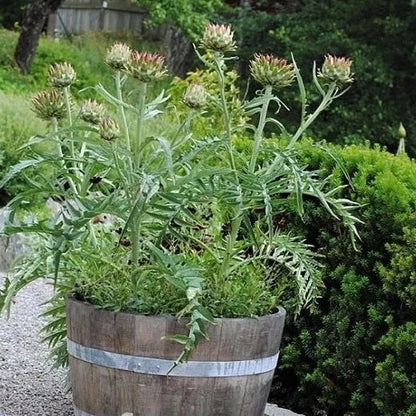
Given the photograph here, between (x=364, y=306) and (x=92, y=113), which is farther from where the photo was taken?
(x=364, y=306)

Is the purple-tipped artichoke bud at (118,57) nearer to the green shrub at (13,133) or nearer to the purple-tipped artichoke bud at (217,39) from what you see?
the purple-tipped artichoke bud at (217,39)

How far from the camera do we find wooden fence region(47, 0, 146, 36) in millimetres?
19141

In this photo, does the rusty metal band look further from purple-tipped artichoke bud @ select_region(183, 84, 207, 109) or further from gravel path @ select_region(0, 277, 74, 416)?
gravel path @ select_region(0, 277, 74, 416)

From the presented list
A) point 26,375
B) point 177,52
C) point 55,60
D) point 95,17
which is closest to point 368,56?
point 177,52

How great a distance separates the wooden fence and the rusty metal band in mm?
16498

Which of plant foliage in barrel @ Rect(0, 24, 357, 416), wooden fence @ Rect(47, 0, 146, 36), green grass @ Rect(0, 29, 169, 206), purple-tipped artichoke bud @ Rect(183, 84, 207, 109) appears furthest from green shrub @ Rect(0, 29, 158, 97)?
purple-tipped artichoke bud @ Rect(183, 84, 207, 109)

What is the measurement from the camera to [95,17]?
65.0 feet

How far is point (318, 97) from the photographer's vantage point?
15773 mm

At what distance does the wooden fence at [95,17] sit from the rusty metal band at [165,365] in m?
16.5

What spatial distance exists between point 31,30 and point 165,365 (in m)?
12.4

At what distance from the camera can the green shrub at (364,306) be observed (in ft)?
11.8

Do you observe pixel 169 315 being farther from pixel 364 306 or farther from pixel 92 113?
pixel 364 306

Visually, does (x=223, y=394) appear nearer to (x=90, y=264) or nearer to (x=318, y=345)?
(x=90, y=264)

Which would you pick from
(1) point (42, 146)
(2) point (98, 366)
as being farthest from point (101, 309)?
(1) point (42, 146)
